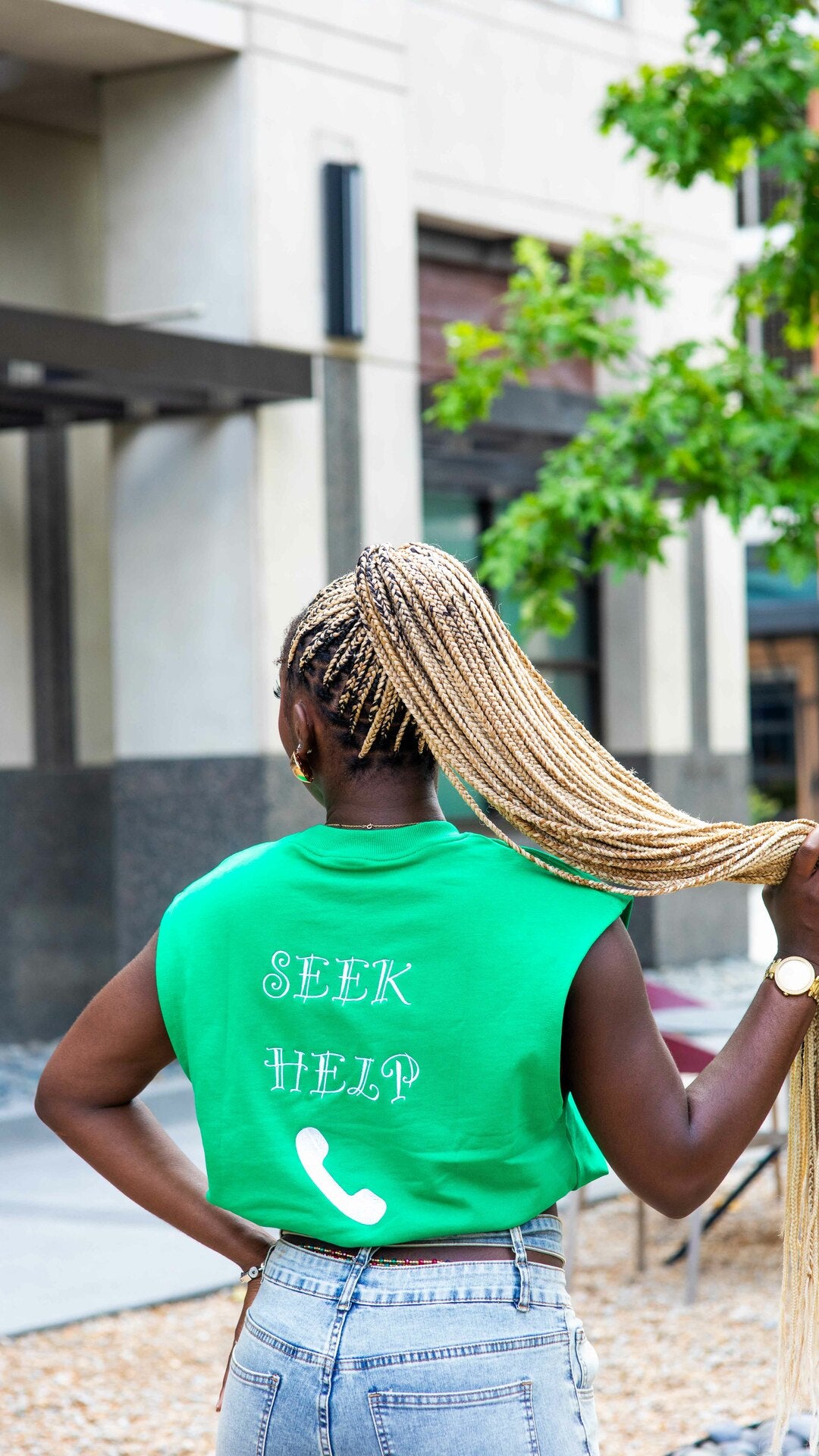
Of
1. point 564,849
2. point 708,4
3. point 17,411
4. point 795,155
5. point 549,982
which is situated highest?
point 708,4

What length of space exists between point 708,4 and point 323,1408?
268 inches

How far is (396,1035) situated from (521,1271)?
0.83 feet

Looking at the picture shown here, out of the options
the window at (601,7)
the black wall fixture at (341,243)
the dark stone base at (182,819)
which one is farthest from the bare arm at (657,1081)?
the window at (601,7)

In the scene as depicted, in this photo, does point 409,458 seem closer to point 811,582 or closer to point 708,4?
point 708,4

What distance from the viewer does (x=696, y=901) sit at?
1298 cm

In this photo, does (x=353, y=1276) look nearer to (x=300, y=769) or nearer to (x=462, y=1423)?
(x=462, y=1423)

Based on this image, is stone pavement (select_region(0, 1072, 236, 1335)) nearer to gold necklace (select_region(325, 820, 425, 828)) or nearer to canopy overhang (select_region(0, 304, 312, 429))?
canopy overhang (select_region(0, 304, 312, 429))

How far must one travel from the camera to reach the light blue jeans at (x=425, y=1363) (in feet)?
5.66

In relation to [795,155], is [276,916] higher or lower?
lower

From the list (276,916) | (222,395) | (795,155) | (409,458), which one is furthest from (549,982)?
(409,458)

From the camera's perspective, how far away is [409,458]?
33.5ft

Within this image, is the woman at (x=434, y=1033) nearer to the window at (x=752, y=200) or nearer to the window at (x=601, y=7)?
the window at (x=601, y=7)

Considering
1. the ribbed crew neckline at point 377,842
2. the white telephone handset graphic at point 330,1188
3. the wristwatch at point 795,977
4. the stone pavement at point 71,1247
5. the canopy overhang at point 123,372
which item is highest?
the canopy overhang at point 123,372

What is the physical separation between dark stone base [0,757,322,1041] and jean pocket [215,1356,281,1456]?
282 inches
